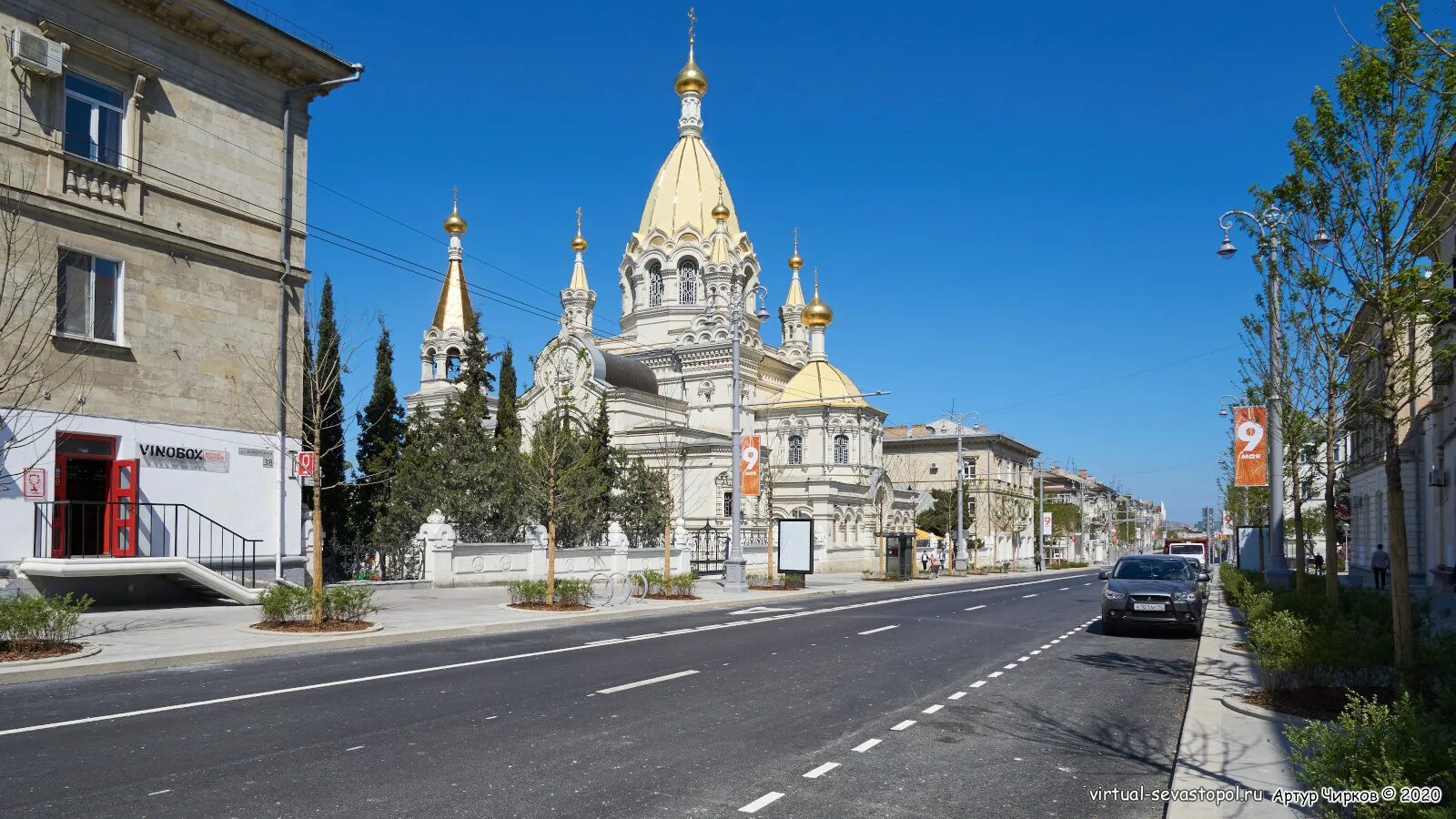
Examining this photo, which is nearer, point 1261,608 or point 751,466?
point 1261,608

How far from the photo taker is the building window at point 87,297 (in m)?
19.2

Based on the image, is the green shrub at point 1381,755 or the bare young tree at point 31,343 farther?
the bare young tree at point 31,343

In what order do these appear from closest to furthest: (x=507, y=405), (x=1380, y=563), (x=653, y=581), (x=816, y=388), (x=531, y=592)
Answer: (x=531, y=592) → (x=653, y=581) → (x=1380, y=563) → (x=507, y=405) → (x=816, y=388)

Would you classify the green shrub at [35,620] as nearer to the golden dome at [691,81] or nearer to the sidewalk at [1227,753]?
the sidewalk at [1227,753]

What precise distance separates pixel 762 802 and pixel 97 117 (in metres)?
19.5

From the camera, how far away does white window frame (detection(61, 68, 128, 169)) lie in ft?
63.4

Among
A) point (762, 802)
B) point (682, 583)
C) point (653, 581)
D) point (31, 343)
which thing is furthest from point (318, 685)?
point (682, 583)

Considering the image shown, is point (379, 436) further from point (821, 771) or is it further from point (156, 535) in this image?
point (821, 771)

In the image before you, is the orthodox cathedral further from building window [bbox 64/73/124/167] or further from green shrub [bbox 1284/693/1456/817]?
green shrub [bbox 1284/693/1456/817]

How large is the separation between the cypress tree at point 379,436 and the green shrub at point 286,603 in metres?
18.3

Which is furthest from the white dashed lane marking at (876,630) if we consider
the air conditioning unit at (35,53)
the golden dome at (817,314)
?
the golden dome at (817,314)

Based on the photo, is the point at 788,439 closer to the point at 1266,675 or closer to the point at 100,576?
the point at 100,576

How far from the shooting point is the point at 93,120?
19.8 metres

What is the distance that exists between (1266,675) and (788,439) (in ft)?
189
